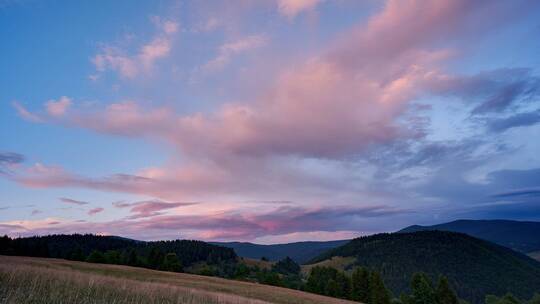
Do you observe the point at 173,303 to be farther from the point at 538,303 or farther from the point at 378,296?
the point at 538,303

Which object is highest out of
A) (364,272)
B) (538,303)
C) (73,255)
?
(73,255)

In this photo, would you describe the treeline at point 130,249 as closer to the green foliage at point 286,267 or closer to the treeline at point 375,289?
the green foliage at point 286,267

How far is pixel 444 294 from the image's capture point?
218 feet

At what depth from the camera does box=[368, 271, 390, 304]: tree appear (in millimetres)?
71188

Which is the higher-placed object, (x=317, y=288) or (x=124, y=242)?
(x=124, y=242)

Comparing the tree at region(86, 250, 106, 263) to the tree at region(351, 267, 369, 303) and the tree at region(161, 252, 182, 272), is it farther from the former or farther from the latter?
the tree at region(351, 267, 369, 303)

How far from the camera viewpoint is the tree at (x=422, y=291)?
67.4m

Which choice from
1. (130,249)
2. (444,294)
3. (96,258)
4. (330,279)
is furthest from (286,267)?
(444,294)

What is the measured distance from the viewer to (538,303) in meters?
75.4

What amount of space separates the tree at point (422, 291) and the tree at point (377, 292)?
18.4 ft

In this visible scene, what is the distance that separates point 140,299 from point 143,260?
9226 cm

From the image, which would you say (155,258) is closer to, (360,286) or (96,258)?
(96,258)

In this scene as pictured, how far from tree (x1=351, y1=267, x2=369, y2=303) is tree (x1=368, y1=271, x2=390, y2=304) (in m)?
1.17

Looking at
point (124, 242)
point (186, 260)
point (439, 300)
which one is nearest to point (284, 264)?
point (186, 260)
